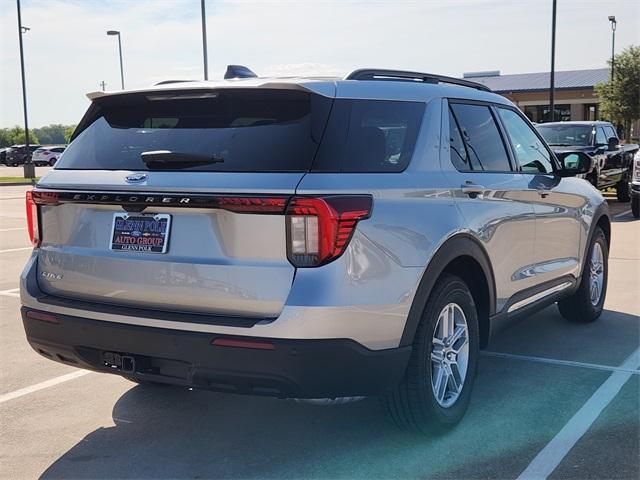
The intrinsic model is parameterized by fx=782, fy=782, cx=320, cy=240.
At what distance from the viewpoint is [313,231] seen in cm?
321

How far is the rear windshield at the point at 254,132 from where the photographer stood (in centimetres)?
338

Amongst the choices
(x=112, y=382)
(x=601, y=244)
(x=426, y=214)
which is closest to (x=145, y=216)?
(x=426, y=214)

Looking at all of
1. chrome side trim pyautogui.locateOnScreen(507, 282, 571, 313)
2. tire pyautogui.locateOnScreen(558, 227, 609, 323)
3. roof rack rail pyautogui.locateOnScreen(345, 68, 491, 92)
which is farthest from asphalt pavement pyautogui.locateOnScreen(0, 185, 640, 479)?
roof rack rail pyautogui.locateOnScreen(345, 68, 491, 92)

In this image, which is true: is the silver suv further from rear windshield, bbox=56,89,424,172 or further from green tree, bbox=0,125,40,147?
green tree, bbox=0,125,40,147

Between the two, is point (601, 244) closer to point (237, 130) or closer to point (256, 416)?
point (256, 416)

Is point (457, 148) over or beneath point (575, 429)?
over

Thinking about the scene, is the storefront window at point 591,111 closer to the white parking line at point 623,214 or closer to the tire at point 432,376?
the white parking line at point 623,214

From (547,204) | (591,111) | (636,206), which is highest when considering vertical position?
(591,111)

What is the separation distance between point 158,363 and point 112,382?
172 centimetres

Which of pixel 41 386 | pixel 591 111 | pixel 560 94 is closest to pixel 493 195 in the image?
pixel 41 386

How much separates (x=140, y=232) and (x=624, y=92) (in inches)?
1983

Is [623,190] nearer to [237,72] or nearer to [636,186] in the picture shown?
[636,186]

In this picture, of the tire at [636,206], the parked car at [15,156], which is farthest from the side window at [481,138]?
the parked car at [15,156]

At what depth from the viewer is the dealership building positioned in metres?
58.6
